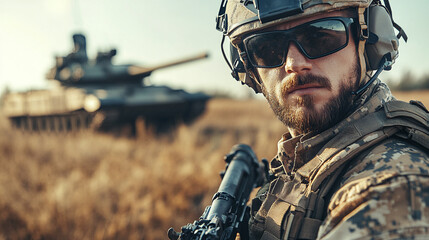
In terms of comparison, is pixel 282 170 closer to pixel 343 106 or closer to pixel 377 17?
pixel 343 106

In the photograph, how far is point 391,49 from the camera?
→ 1688mm

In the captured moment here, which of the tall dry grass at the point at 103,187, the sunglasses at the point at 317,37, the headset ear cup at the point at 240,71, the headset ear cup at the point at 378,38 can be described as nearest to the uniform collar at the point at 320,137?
the headset ear cup at the point at 378,38

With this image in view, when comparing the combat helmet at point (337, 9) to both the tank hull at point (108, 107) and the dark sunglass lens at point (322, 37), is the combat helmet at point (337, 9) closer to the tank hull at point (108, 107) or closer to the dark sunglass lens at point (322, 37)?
the dark sunglass lens at point (322, 37)

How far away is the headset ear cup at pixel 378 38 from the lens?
1.62m

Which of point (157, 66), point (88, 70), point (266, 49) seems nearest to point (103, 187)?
point (266, 49)

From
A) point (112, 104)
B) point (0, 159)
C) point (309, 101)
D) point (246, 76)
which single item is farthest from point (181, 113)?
point (309, 101)

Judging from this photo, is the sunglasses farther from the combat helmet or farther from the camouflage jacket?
the camouflage jacket

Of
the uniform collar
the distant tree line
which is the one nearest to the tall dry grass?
the uniform collar

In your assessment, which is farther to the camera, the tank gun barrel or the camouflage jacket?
the tank gun barrel

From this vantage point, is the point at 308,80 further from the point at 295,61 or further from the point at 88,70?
the point at 88,70

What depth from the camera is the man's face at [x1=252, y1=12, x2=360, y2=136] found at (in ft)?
4.62

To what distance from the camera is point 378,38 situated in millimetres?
1634

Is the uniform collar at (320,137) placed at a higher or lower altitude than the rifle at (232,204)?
higher

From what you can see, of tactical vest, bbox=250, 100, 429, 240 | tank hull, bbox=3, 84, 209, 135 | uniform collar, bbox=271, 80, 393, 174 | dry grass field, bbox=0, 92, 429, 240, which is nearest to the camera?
tactical vest, bbox=250, 100, 429, 240
